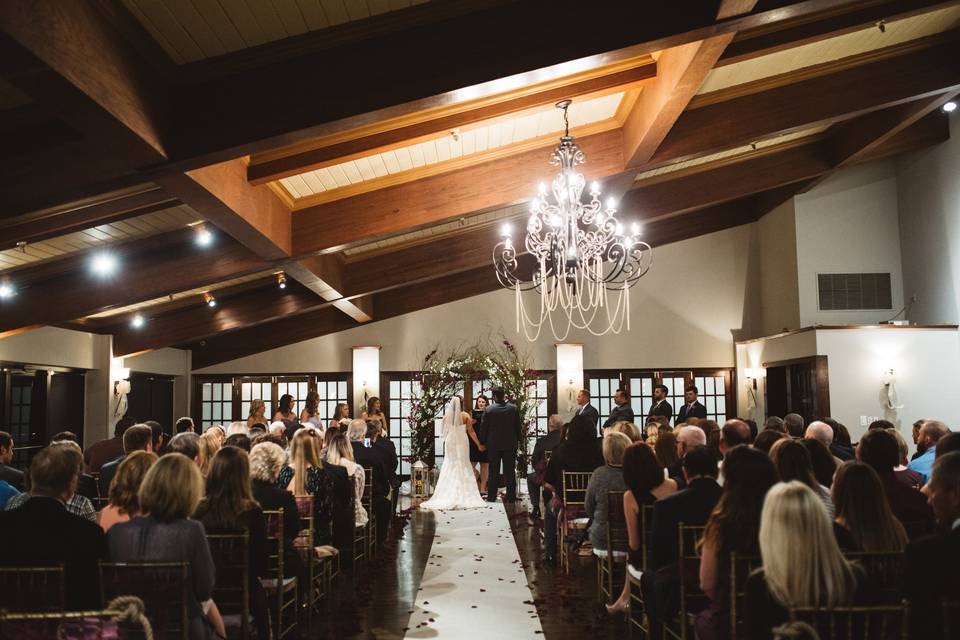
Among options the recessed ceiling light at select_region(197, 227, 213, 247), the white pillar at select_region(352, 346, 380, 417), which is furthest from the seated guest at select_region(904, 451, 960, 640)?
the white pillar at select_region(352, 346, 380, 417)

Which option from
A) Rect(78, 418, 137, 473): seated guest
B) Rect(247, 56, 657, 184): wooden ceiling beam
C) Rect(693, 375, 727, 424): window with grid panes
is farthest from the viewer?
Rect(693, 375, 727, 424): window with grid panes

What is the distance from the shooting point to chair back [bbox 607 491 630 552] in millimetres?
5250

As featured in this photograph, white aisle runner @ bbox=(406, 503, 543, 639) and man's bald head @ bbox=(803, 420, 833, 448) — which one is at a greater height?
man's bald head @ bbox=(803, 420, 833, 448)

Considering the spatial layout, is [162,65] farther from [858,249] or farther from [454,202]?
[858,249]

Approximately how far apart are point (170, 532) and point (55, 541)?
1.33ft

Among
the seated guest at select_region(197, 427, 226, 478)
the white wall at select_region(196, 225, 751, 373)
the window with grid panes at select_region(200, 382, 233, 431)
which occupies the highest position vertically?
the white wall at select_region(196, 225, 751, 373)

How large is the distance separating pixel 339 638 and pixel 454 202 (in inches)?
172

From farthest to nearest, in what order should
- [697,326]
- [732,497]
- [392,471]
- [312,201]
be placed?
[697,326] < [392,471] < [312,201] < [732,497]

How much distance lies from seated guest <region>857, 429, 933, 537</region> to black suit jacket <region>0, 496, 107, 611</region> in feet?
11.7

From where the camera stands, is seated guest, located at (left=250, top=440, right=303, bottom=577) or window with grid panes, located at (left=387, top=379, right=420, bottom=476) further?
window with grid panes, located at (left=387, top=379, right=420, bottom=476)

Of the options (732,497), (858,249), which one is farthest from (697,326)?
(732,497)

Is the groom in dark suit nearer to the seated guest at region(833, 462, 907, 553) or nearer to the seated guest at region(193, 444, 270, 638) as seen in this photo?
the seated guest at region(193, 444, 270, 638)

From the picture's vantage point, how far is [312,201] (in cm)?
796

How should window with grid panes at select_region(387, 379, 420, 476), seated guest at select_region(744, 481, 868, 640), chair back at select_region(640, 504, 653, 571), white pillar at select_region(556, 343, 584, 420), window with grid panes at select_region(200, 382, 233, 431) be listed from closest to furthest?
seated guest at select_region(744, 481, 868, 640) < chair back at select_region(640, 504, 653, 571) < white pillar at select_region(556, 343, 584, 420) < window with grid panes at select_region(387, 379, 420, 476) < window with grid panes at select_region(200, 382, 233, 431)
